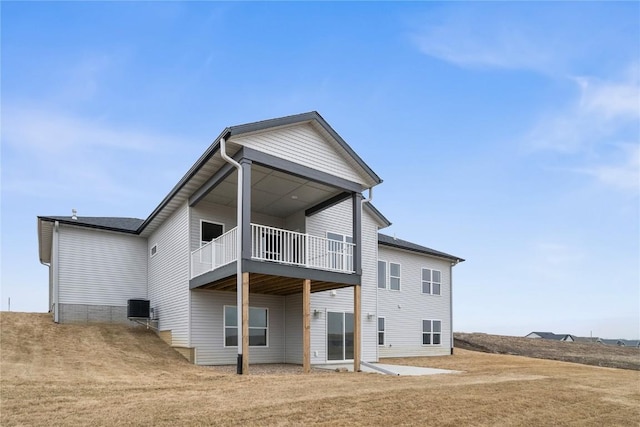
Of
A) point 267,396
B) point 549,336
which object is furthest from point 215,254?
point 549,336

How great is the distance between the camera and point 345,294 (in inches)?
681

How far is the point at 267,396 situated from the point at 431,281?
1612 centimetres

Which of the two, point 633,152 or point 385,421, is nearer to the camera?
point 385,421

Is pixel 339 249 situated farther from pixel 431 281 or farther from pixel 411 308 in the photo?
pixel 431 281

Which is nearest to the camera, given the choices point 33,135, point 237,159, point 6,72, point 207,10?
point 237,159

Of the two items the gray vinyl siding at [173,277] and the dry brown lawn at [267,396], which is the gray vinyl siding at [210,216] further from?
the dry brown lawn at [267,396]

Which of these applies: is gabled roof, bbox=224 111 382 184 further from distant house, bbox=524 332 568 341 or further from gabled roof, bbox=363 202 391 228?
distant house, bbox=524 332 568 341

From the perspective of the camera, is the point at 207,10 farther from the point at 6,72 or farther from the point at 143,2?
the point at 6,72

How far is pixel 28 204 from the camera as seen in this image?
1900cm

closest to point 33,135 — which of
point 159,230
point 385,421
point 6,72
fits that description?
point 6,72

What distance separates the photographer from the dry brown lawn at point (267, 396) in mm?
6340

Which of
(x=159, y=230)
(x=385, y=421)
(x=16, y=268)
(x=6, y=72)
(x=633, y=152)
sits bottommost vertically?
(x=385, y=421)

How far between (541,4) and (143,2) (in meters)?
12.1

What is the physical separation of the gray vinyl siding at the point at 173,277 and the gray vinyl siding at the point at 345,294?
4307 mm
